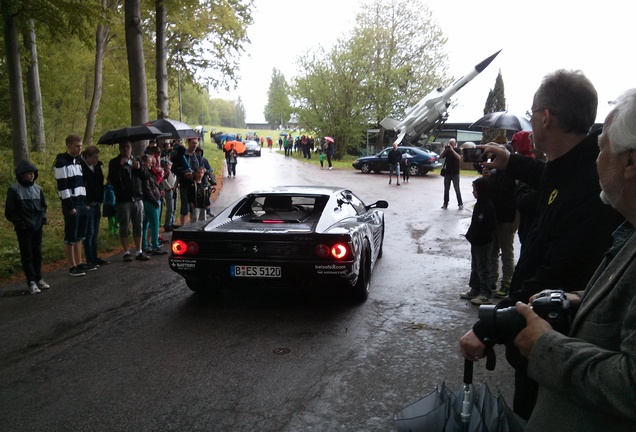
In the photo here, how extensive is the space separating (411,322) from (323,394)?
1.87 metres

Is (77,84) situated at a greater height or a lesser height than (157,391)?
greater

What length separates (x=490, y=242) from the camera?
19.5ft

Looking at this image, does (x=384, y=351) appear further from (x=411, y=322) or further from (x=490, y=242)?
(x=490, y=242)

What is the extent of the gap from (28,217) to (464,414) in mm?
6292

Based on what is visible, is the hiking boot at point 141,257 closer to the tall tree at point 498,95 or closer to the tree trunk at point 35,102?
the tree trunk at point 35,102

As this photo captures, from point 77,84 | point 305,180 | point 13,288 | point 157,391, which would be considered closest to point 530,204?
point 157,391

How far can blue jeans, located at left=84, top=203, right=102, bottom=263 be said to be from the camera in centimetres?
754

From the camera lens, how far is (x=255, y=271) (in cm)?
529

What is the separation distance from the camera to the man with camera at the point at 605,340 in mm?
1317

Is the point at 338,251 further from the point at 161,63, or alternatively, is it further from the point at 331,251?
the point at 161,63

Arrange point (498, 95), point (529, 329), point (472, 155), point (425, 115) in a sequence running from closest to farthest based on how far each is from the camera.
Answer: point (529, 329), point (472, 155), point (425, 115), point (498, 95)

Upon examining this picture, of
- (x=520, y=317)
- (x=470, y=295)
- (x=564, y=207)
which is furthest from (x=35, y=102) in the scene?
(x=520, y=317)

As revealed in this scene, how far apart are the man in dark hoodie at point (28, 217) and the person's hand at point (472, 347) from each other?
624cm

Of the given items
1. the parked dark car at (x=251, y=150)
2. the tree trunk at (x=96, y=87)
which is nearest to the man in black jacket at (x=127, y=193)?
the tree trunk at (x=96, y=87)
